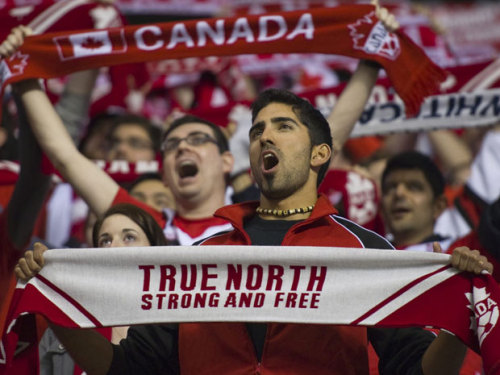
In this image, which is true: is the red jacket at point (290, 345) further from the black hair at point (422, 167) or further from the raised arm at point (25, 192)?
the black hair at point (422, 167)

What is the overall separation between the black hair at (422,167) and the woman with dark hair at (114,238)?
1.75m

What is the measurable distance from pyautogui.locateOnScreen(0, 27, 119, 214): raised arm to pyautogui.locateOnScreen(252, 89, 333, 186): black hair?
1.03 metres

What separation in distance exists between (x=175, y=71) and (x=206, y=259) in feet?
17.7

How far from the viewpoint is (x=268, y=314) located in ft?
9.87

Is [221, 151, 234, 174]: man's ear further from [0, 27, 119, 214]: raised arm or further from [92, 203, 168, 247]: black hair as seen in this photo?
[92, 203, 168, 247]: black hair

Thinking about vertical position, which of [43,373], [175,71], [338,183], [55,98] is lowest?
[43,373]

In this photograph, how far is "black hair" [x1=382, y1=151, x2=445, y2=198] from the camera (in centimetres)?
525

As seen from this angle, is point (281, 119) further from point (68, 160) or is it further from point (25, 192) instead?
point (25, 192)

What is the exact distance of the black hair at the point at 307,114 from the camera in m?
3.53

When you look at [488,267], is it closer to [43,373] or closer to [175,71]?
[43,373]

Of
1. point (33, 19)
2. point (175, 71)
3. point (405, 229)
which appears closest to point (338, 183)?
point (405, 229)

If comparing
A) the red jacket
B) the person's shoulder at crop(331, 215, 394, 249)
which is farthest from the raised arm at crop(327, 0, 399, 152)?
the red jacket

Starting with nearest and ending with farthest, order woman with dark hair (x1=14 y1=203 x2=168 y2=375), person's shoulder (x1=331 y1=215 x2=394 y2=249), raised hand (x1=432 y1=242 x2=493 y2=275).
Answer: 1. raised hand (x1=432 y1=242 x2=493 y2=275)
2. person's shoulder (x1=331 y1=215 x2=394 y2=249)
3. woman with dark hair (x1=14 y1=203 x2=168 y2=375)

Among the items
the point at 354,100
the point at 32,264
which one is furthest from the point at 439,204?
the point at 32,264
